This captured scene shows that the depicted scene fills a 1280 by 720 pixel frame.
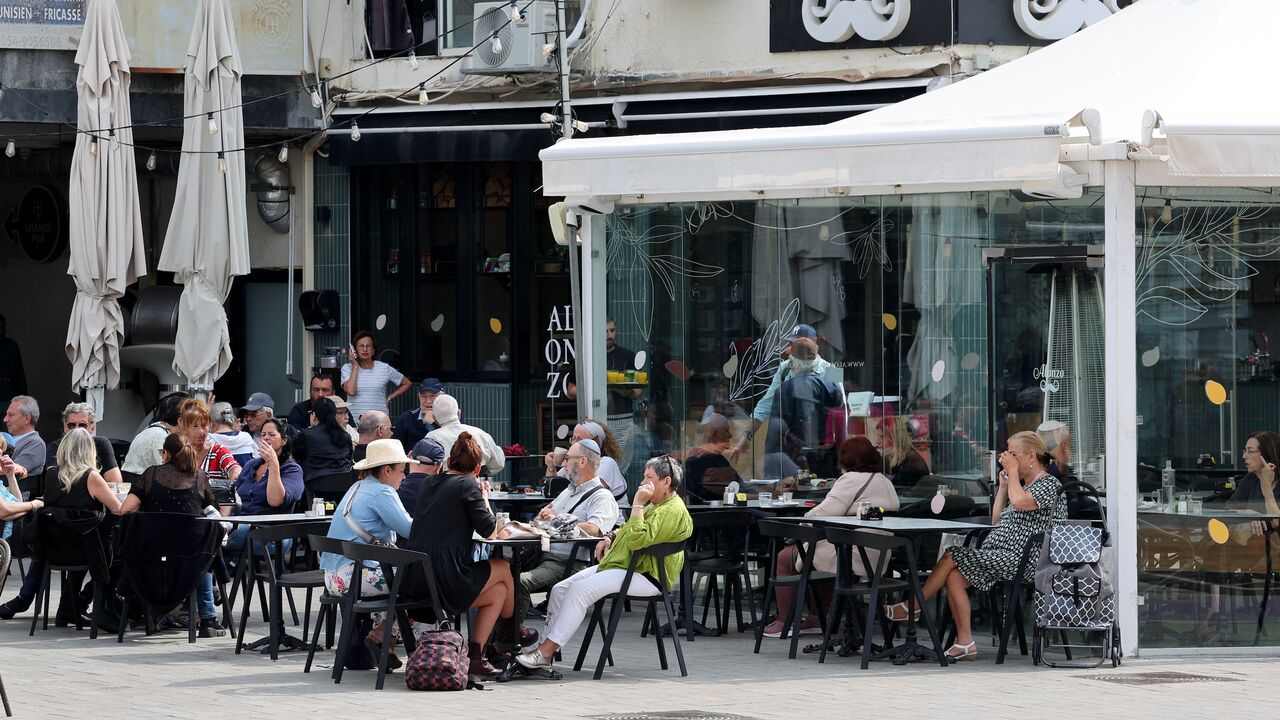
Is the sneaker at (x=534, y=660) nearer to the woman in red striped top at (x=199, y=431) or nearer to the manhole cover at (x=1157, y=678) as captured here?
the manhole cover at (x=1157, y=678)

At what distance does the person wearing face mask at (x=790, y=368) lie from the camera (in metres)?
13.3

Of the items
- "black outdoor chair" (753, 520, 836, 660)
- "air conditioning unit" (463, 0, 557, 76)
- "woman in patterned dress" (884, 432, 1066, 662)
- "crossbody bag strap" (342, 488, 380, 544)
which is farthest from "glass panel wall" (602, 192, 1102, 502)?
"air conditioning unit" (463, 0, 557, 76)

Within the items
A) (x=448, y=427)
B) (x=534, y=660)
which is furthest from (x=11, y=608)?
(x=534, y=660)

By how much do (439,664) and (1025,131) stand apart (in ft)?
14.3

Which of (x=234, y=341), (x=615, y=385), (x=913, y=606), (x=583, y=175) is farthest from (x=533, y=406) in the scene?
(x=913, y=606)

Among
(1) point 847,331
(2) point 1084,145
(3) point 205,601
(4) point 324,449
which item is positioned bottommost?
(3) point 205,601

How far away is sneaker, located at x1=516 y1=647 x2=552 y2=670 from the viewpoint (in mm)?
10430

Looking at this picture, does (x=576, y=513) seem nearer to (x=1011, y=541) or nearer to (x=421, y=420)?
(x=1011, y=541)

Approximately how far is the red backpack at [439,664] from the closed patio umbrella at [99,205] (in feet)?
25.7

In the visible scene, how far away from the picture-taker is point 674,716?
9141 mm

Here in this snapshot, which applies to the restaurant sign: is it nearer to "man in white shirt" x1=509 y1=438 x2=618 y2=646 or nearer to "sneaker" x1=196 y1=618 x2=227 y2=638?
"sneaker" x1=196 y1=618 x2=227 y2=638

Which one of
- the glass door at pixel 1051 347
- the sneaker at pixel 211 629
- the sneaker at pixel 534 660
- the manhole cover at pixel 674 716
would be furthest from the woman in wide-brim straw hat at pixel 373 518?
the glass door at pixel 1051 347

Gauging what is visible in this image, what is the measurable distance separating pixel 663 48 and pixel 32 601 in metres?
7.91

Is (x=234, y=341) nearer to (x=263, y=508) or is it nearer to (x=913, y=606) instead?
(x=263, y=508)
